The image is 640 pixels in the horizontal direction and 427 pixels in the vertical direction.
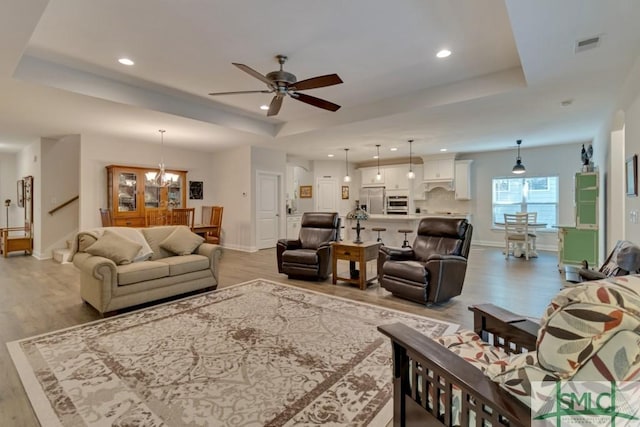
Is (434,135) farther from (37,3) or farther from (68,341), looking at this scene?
(68,341)

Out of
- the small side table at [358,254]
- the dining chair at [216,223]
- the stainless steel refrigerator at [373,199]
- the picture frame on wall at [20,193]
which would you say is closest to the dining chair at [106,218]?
the dining chair at [216,223]

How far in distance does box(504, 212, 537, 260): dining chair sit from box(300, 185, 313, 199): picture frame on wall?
5412mm

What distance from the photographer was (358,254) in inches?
171

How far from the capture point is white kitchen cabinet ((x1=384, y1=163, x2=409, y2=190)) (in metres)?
9.26

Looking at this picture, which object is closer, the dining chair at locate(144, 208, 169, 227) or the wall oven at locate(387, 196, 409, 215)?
the dining chair at locate(144, 208, 169, 227)

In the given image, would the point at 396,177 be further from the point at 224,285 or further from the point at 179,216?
the point at 224,285

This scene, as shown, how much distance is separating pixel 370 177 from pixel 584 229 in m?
5.70

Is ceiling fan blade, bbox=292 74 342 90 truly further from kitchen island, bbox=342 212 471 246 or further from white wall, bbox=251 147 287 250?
kitchen island, bbox=342 212 471 246

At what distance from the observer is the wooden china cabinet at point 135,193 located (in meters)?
6.52

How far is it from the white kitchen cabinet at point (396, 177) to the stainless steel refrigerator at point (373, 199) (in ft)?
1.02

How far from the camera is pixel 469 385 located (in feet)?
3.44

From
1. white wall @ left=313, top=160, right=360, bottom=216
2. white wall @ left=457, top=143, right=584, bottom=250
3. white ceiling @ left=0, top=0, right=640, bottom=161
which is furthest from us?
white wall @ left=313, top=160, right=360, bottom=216

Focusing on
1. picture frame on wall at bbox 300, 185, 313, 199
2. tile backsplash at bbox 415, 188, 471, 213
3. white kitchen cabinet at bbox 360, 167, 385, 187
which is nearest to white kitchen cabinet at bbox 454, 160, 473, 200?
tile backsplash at bbox 415, 188, 471, 213

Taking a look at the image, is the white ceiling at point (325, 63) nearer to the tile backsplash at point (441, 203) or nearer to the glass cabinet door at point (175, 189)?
the glass cabinet door at point (175, 189)
